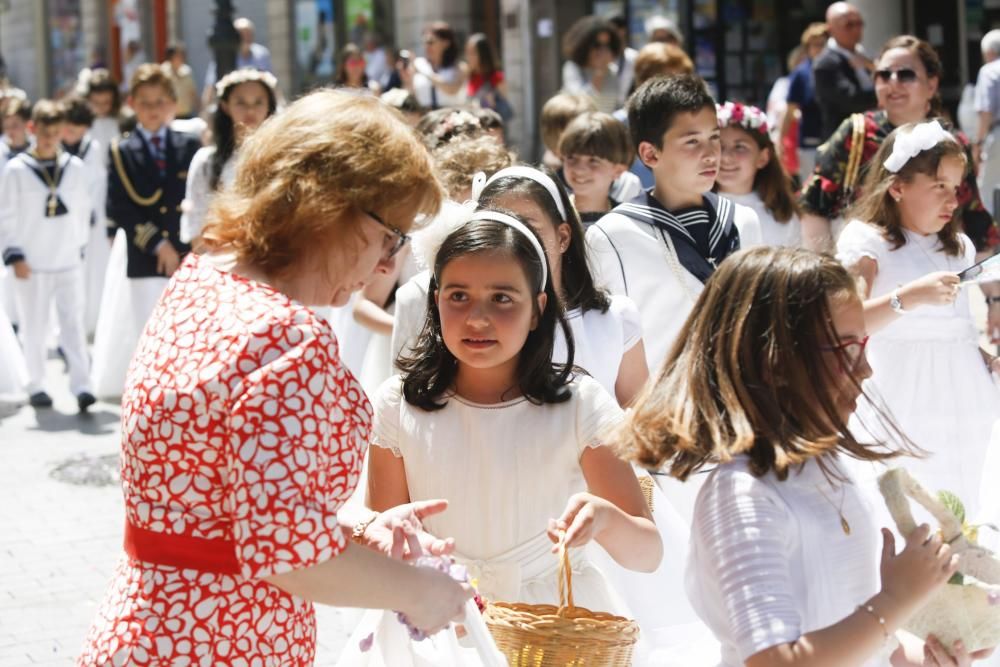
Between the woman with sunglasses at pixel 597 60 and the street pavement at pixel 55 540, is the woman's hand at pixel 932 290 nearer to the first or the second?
the street pavement at pixel 55 540

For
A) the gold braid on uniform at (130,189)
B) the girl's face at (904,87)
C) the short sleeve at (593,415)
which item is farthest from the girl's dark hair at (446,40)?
the short sleeve at (593,415)

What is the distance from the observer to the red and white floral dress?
239 cm

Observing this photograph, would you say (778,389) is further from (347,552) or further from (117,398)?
(117,398)

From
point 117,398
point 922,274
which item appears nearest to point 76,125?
point 117,398

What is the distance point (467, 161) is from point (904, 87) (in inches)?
111

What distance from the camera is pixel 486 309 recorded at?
352 centimetres

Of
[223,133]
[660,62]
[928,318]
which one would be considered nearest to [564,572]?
[928,318]

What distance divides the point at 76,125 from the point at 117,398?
263cm

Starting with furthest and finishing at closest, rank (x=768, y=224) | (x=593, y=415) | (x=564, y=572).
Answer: (x=768, y=224) → (x=593, y=415) → (x=564, y=572)

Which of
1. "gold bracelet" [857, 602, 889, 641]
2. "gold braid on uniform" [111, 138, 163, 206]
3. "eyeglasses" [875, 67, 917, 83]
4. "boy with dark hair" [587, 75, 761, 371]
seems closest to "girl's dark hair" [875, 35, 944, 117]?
"eyeglasses" [875, 67, 917, 83]

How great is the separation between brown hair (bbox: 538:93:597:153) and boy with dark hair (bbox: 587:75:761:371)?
2.29 metres

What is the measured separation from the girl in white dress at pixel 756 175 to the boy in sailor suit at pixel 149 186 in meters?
4.50

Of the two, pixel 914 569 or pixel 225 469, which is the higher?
pixel 225 469

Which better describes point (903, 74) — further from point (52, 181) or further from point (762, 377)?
point (52, 181)
